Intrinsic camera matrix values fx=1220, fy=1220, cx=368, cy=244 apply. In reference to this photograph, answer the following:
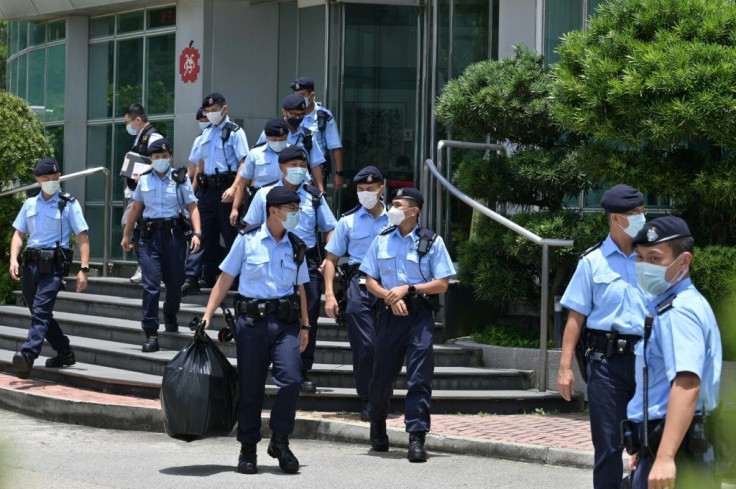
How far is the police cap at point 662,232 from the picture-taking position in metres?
4.57

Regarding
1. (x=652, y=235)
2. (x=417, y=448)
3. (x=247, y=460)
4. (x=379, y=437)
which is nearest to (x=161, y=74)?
(x=379, y=437)

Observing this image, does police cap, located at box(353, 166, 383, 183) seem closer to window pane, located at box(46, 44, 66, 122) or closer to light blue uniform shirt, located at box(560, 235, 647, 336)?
light blue uniform shirt, located at box(560, 235, 647, 336)

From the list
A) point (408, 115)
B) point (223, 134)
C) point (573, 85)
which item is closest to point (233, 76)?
point (408, 115)

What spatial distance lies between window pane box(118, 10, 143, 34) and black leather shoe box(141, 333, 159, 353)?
7.45 meters

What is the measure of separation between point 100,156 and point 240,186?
761 cm

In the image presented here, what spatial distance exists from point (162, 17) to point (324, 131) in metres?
6.30

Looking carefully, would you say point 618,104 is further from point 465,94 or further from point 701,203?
point 465,94

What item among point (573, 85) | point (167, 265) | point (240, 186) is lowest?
point (167, 265)

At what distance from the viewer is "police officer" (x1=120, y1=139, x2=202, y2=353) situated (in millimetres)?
11688

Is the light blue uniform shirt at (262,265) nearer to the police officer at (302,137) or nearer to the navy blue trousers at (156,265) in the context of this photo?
the police officer at (302,137)

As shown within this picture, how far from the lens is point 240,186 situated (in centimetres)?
1154

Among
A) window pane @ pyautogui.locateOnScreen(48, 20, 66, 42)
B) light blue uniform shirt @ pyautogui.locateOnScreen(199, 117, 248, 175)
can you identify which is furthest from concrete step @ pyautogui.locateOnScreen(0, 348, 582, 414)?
window pane @ pyautogui.locateOnScreen(48, 20, 66, 42)

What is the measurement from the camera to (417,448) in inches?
335

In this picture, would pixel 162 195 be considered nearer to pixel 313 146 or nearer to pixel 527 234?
pixel 313 146
